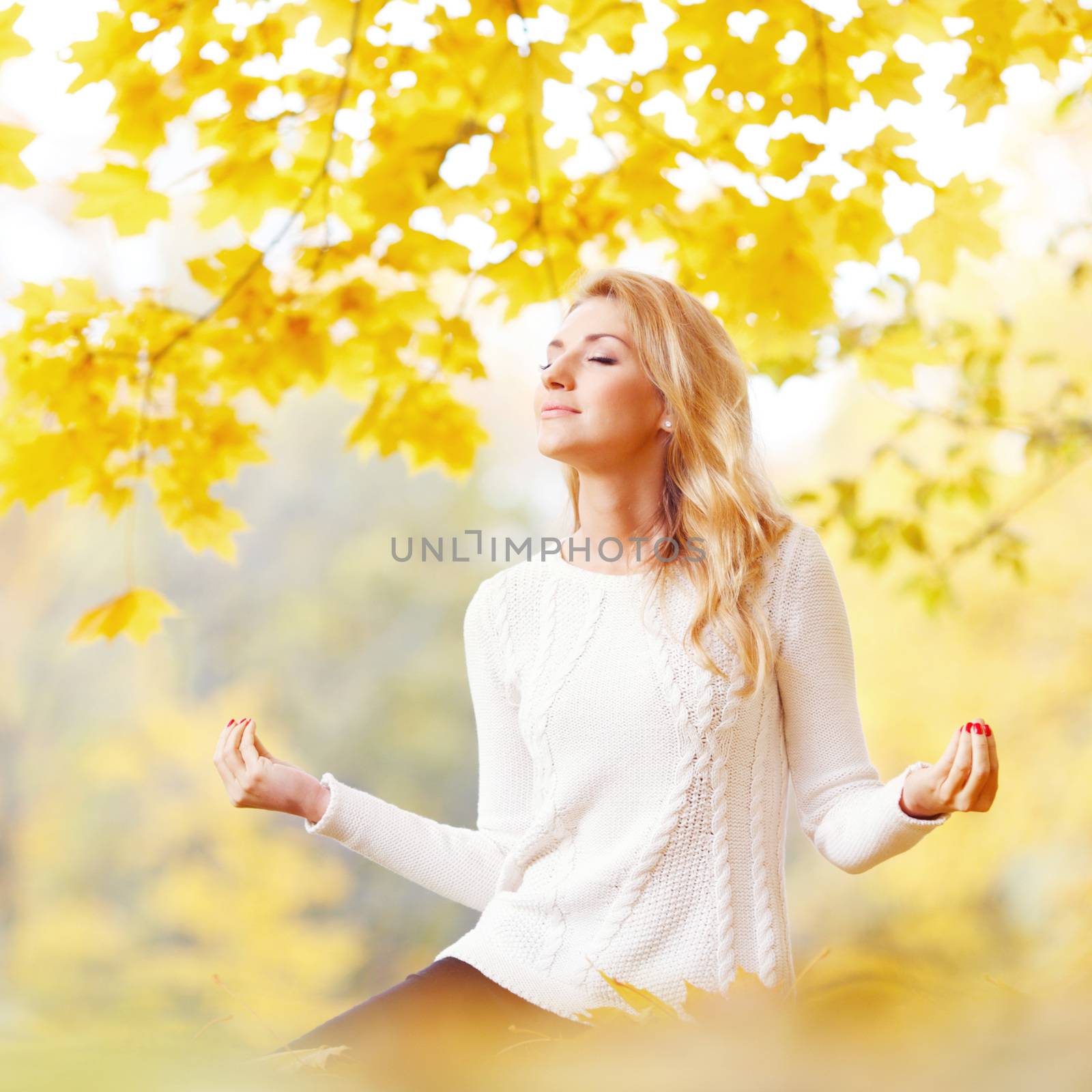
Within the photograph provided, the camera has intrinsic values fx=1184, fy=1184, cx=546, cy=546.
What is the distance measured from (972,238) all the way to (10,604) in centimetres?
864

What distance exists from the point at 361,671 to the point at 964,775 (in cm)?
819

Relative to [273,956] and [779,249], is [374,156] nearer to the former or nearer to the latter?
[779,249]

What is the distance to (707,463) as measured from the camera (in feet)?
5.13

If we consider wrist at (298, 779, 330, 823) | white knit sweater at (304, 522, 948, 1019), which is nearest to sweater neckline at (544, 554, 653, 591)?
white knit sweater at (304, 522, 948, 1019)

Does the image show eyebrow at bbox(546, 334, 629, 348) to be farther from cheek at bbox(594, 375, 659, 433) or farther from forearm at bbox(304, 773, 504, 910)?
forearm at bbox(304, 773, 504, 910)

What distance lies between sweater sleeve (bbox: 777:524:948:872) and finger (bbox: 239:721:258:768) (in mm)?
638

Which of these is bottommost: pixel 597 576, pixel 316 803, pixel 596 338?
pixel 316 803

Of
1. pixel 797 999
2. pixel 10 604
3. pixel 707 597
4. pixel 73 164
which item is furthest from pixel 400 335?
pixel 10 604

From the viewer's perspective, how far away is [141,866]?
8680 millimetres

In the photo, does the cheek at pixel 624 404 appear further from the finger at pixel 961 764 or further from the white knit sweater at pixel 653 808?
the finger at pixel 961 764

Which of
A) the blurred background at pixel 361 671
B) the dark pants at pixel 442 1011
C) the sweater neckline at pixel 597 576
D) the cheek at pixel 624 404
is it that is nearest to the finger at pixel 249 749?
the dark pants at pixel 442 1011

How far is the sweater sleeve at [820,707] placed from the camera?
1.39 metres

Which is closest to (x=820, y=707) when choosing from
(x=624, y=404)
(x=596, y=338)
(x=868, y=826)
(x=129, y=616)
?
(x=868, y=826)

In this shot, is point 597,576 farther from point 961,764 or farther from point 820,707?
point 961,764
